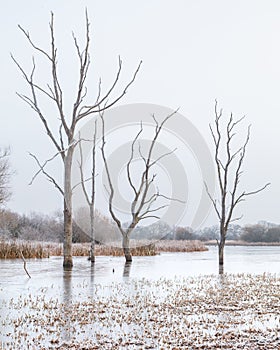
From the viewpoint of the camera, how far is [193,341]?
554 cm

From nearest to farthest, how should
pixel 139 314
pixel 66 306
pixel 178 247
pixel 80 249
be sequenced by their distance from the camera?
pixel 139 314, pixel 66 306, pixel 80 249, pixel 178 247

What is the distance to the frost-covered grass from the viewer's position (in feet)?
17.9

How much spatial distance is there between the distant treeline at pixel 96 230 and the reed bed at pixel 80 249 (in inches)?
25.1

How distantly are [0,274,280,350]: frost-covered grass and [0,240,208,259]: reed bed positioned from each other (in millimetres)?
9737

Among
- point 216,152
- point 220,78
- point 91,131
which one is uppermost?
point 220,78

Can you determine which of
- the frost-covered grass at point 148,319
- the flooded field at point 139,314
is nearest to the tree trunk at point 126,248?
the flooded field at point 139,314

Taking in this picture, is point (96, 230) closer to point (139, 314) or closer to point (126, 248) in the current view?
point (126, 248)

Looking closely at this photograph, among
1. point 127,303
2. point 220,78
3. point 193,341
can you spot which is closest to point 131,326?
point 193,341

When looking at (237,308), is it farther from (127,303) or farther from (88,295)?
(88,295)

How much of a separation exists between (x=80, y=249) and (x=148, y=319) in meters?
18.1

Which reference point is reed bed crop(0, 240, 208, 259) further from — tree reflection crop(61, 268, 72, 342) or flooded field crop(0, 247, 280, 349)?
flooded field crop(0, 247, 280, 349)

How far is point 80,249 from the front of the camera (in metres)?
24.5

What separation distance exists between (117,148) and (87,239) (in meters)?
12.4

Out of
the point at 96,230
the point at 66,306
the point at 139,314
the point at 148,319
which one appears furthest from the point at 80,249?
the point at 148,319
